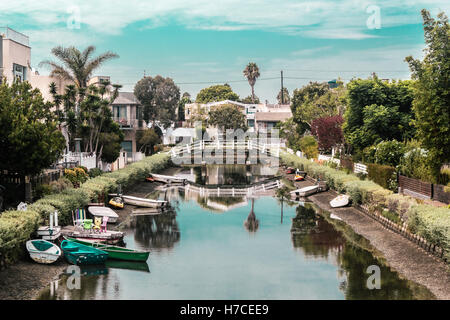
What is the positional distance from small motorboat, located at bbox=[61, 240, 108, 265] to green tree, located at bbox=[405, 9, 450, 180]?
59.0 ft

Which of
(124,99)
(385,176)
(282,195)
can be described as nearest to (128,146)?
(124,99)

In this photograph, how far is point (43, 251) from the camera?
23.9m

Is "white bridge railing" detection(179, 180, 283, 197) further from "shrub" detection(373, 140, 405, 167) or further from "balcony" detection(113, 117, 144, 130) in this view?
"balcony" detection(113, 117, 144, 130)

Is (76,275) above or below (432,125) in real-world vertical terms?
below

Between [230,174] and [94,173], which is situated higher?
[94,173]

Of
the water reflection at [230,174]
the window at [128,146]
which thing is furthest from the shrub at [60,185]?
the window at [128,146]

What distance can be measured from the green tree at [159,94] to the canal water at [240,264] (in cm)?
8035

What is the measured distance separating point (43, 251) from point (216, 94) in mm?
134875

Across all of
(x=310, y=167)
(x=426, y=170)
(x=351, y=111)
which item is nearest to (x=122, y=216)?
(x=426, y=170)

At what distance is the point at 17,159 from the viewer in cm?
2894

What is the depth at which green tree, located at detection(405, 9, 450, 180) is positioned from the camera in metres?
29.8

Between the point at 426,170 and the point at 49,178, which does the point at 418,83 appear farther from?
the point at 49,178

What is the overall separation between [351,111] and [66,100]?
25059mm

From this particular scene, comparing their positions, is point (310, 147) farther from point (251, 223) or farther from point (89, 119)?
point (251, 223)
